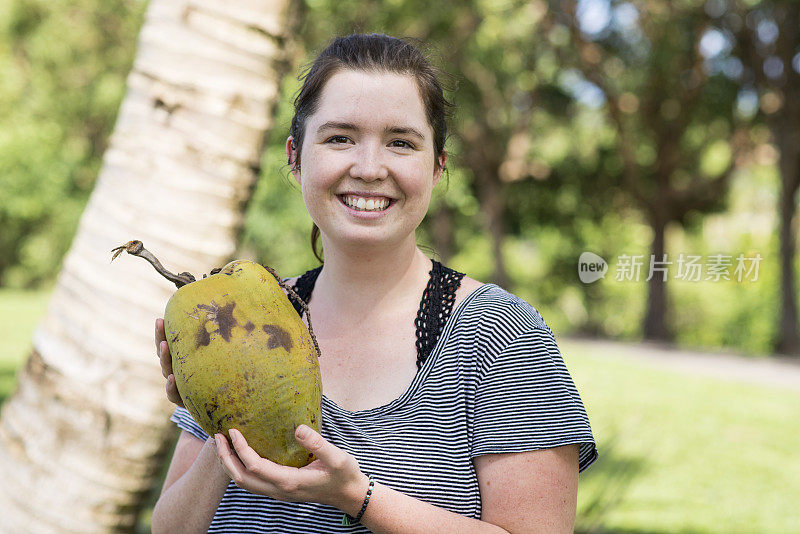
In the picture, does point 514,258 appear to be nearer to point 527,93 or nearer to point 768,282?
point 527,93

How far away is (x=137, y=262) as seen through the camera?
2689mm

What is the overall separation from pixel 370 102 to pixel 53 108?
23.2 meters

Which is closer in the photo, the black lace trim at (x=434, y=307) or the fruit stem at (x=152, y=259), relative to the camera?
the fruit stem at (x=152, y=259)

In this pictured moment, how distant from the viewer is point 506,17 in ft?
47.0

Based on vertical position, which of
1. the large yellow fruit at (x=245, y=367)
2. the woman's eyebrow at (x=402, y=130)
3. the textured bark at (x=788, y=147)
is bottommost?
the large yellow fruit at (x=245, y=367)

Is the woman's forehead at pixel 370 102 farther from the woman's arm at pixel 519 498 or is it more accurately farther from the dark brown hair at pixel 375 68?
the woman's arm at pixel 519 498

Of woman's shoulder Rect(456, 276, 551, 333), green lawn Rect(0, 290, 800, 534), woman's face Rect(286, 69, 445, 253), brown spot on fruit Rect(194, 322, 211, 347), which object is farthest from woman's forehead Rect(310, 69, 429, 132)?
green lawn Rect(0, 290, 800, 534)

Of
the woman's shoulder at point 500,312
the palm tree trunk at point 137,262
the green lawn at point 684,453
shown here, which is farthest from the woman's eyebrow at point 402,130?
the green lawn at point 684,453

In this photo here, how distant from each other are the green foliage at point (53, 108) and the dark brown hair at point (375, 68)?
18.8 metres

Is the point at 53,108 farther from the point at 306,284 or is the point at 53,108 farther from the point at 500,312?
the point at 500,312

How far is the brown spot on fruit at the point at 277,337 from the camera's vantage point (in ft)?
5.28

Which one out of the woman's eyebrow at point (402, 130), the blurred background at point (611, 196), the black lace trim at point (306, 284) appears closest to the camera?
the woman's eyebrow at point (402, 130)

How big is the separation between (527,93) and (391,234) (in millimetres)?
17376

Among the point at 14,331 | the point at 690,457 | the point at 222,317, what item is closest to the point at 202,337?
the point at 222,317
